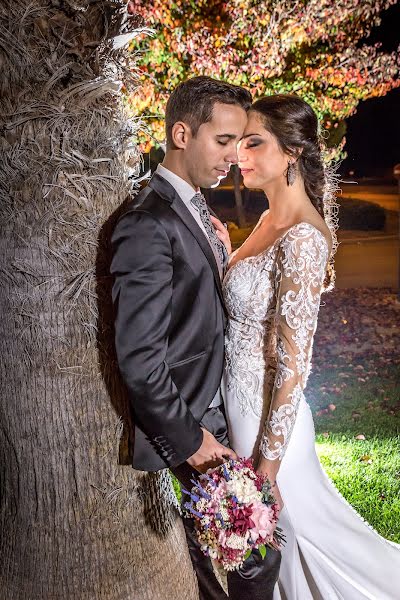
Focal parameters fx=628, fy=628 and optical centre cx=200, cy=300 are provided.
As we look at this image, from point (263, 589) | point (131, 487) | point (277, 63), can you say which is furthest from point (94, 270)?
point (277, 63)

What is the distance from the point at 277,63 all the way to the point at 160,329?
937cm

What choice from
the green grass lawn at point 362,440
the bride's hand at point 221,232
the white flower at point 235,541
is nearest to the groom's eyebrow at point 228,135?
the bride's hand at point 221,232

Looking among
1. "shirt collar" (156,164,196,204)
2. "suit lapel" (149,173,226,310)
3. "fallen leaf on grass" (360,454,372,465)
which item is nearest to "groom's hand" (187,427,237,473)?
"suit lapel" (149,173,226,310)

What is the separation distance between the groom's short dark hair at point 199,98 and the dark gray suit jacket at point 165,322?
0.27m

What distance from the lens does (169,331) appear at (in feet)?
8.48

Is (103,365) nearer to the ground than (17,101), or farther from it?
nearer to the ground

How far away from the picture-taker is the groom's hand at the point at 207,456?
2.62 metres

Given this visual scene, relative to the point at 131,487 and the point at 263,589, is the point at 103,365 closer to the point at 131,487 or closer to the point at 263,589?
the point at 131,487

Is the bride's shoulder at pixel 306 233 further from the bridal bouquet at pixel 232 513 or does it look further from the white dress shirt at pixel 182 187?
the bridal bouquet at pixel 232 513

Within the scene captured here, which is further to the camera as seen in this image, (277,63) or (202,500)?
(277,63)

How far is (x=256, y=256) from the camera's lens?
9.75 ft

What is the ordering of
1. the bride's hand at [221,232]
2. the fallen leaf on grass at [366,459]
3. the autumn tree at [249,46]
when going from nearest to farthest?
the bride's hand at [221,232] < the fallen leaf on grass at [366,459] < the autumn tree at [249,46]

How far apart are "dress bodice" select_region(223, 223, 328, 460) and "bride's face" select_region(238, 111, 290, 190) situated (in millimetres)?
388

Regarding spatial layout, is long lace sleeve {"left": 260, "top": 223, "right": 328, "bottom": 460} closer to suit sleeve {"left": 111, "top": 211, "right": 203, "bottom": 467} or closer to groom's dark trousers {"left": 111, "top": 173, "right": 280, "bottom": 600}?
groom's dark trousers {"left": 111, "top": 173, "right": 280, "bottom": 600}
